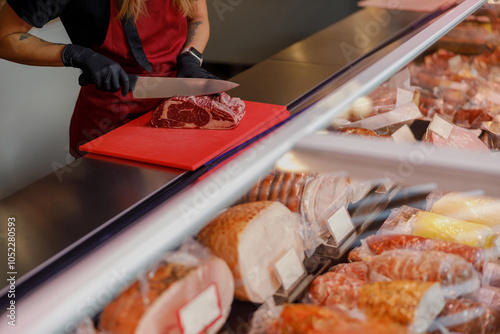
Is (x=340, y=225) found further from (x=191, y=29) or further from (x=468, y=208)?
(x=191, y=29)

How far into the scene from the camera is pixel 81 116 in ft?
7.79

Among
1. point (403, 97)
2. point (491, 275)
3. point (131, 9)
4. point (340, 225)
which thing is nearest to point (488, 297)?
point (491, 275)

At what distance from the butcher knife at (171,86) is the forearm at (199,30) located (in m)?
0.72

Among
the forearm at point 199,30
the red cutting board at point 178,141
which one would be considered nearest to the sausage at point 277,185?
the red cutting board at point 178,141

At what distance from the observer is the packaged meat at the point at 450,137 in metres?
1.97

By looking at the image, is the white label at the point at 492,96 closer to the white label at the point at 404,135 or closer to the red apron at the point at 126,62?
the white label at the point at 404,135

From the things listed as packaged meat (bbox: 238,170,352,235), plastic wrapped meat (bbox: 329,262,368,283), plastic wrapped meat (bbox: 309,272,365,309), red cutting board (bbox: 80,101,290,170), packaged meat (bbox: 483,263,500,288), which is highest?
red cutting board (bbox: 80,101,290,170)

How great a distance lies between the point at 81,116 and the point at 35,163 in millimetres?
1917

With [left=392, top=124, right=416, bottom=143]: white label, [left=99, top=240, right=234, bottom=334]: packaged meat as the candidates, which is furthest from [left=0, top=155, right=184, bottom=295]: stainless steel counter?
[left=392, top=124, right=416, bottom=143]: white label

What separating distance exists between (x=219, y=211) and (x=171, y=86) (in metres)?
0.73

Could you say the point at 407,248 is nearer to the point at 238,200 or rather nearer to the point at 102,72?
the point at 238,200

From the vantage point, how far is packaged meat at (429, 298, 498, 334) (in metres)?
1.16

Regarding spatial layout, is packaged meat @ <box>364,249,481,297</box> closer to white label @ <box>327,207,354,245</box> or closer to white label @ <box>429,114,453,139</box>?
white label @ <box>327,207,354,245</box>

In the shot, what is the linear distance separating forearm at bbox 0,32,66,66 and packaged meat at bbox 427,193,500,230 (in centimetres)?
150
